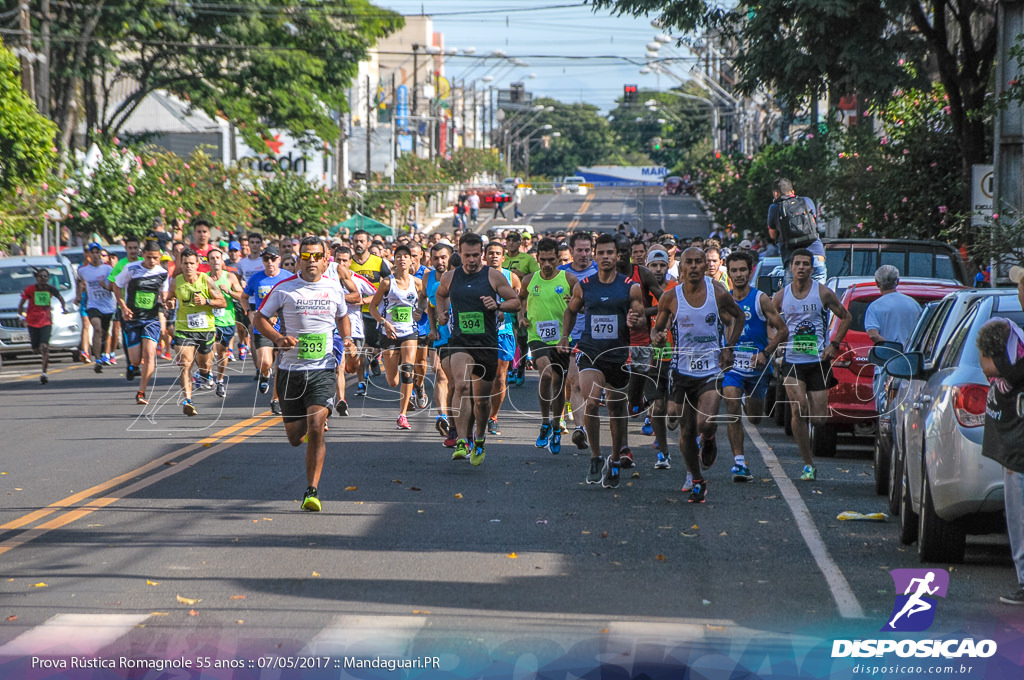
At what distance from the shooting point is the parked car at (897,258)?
17.4 meters

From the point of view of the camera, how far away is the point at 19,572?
26.7 ft

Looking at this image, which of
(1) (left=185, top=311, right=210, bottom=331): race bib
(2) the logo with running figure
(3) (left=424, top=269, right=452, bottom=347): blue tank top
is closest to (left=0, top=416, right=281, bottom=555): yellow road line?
(1) (left=185, top=311, right=210, bottom=331): race bib

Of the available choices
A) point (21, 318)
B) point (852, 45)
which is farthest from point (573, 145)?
point (852, 45)

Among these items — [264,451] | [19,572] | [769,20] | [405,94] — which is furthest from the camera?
[405,94]

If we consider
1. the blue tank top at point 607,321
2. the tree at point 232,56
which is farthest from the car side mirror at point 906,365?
the tree at point 232,56

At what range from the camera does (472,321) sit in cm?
1276

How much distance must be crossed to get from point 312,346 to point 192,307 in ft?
21.5

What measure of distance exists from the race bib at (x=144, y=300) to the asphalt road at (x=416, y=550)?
160 inches

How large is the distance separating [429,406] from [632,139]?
15468 centimetres

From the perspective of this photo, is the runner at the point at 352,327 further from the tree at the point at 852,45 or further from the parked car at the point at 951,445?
the parked car at the point at 951,445

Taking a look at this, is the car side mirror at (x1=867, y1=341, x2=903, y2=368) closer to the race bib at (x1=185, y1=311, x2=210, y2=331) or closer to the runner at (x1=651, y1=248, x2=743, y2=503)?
the runner at (x1=651, y1=248, x2=743, y2=503)

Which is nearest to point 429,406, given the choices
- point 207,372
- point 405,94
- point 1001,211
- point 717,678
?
point 207,372

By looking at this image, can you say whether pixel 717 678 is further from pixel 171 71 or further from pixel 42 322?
pixel 171 71

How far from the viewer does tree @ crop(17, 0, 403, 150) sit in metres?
38.4
